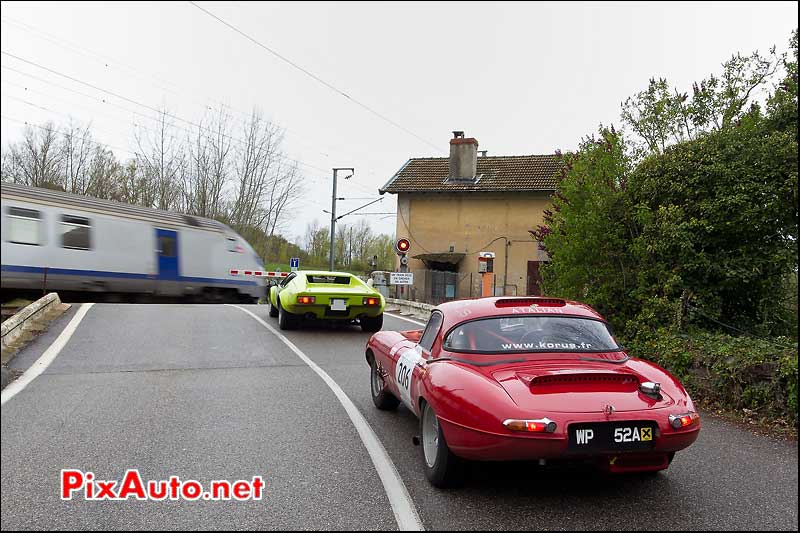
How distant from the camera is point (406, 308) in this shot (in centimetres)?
1852

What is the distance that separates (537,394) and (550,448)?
1.06 feet

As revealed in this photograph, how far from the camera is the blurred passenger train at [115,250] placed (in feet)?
3.48

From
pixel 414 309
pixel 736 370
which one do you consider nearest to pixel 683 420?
pixel 736 370

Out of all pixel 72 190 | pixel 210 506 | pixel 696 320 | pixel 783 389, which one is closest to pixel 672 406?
pixel 783 389

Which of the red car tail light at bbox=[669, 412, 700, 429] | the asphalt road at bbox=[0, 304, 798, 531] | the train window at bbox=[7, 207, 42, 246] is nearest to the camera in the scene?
the train window at bbox=[7, 207, 42, 246]

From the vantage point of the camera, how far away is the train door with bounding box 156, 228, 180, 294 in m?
1.19

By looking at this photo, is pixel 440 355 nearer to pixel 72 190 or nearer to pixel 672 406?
pixel 672 406

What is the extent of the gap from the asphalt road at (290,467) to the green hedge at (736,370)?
0.32 m

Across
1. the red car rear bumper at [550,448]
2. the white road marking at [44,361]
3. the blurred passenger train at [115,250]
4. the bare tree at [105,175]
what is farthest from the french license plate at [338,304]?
the blurred passenger train at [115,250]

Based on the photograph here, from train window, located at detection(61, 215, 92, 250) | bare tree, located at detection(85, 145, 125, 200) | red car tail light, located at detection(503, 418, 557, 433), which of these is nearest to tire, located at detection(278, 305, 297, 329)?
red car tail light, located at detection(503, 418, 557, 433)

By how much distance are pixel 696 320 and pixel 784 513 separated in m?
5.38

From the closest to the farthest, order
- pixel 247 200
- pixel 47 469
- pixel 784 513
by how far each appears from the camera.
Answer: pixel 247 200 < pixel 784 513 < pixel 47 469

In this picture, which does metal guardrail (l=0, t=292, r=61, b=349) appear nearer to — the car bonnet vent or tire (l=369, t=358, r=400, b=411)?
the car bonnet vent

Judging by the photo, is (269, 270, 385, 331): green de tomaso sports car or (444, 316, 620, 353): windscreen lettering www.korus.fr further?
(269, 270, 385, 331): green de tomaso sports car
